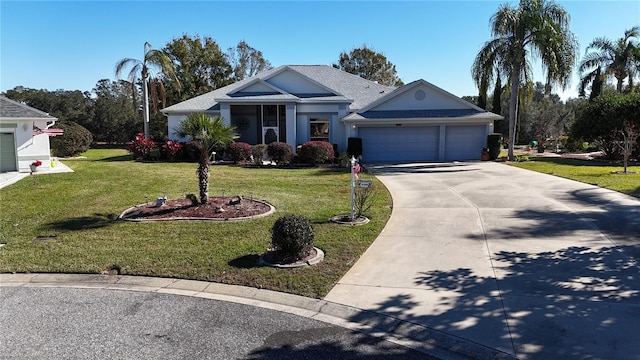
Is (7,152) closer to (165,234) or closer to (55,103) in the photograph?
(165,234)

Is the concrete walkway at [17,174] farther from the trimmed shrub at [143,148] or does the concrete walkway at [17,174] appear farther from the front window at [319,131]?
the front window at [319,131]

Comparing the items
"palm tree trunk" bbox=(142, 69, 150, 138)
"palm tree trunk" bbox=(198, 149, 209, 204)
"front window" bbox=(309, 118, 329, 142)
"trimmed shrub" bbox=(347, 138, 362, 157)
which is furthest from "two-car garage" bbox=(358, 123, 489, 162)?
"palm tree trunk" bbox=(198, 149, 209, 204)

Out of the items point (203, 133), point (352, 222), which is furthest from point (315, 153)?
point (352, 222)

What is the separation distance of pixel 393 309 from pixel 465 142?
21.3 meters

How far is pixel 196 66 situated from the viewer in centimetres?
4356

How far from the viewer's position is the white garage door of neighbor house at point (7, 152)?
18672 mm

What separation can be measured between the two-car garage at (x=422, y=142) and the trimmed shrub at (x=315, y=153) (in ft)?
11.9

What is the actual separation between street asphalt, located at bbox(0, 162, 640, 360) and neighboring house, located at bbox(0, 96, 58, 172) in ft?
50.5

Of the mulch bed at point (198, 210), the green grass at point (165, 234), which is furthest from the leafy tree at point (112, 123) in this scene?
the mulch bed at point (198, 210)

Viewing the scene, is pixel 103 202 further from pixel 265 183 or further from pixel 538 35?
pixel 538 35

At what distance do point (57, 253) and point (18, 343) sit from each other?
11.0 ft

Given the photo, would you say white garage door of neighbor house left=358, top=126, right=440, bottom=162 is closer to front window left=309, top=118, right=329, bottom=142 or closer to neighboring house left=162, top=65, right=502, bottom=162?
neighboring house left=162, top=65, right=502, bottom=162

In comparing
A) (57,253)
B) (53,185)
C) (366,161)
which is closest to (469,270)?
(57,253)

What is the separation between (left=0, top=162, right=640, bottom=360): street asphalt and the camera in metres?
4.27
